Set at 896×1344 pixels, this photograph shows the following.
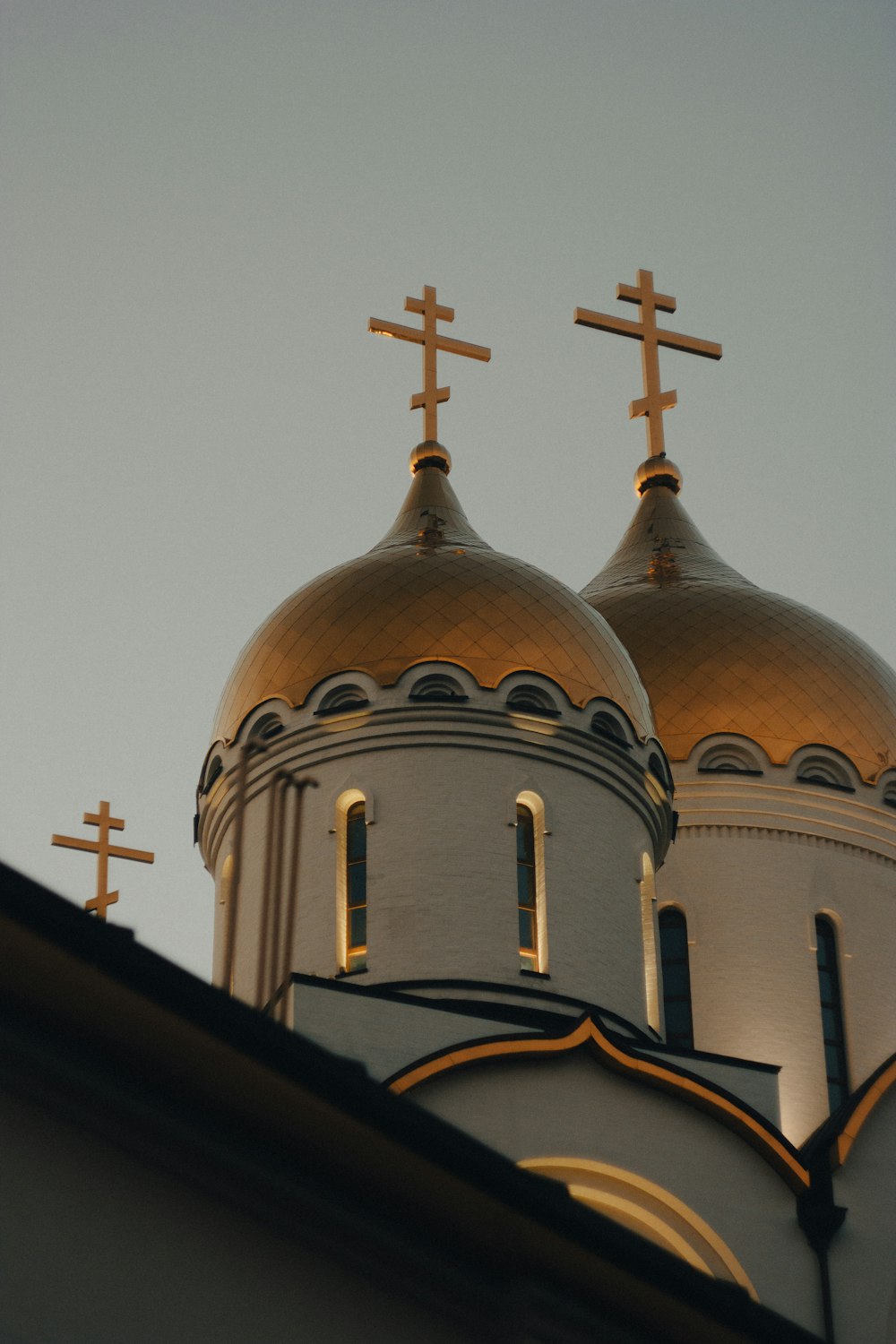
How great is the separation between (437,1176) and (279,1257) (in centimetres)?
46

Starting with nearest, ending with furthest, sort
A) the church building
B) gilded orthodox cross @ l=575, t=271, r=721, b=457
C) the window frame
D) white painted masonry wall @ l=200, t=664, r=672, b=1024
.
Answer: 1. the church building
2. white painted masonry wall @ l=200, t=664, r=672, b=1024
3. the window frame
4. gilded orthodox cross @ l=575, t=271, r=721, b=457

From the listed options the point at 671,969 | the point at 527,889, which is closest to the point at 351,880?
the point at 527,889

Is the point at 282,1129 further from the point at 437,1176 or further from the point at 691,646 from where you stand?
the point at 691,646

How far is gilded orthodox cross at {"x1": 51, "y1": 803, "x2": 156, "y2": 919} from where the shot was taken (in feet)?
57.8

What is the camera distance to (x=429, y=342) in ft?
61.5

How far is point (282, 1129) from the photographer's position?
5219 mm

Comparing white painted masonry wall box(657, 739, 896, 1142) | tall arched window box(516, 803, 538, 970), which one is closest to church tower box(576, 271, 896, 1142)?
white painted masonry wall box(657, 739, 896, 1142)

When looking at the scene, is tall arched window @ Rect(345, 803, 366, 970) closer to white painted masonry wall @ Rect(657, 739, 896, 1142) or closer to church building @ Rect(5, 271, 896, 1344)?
church building @ Rect(5, 271, 896, 1344)

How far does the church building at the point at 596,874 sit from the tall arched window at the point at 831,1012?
0.02m

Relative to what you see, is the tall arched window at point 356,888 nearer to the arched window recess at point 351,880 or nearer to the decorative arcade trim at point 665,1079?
the arched window recess at point 351,880

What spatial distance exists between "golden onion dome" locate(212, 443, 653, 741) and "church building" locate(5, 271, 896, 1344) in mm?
24

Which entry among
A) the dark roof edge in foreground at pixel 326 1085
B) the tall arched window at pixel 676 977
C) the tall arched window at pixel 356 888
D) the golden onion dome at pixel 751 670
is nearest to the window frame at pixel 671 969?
the tall arched window at pixel 676 977

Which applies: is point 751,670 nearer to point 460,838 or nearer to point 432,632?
point 432,632

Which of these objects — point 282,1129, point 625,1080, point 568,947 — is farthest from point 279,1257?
point 568,947
